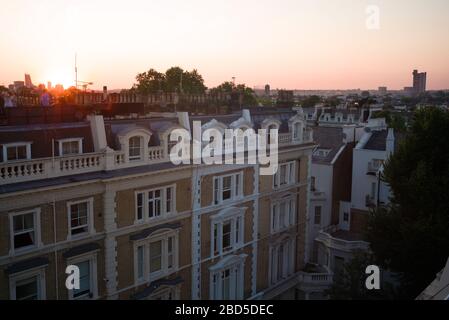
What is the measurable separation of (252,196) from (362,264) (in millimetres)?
5934

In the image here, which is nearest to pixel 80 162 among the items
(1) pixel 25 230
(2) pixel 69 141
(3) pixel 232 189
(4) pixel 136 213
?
(2) pixel 69 141

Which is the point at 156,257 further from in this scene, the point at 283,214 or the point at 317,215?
the point at 317,215

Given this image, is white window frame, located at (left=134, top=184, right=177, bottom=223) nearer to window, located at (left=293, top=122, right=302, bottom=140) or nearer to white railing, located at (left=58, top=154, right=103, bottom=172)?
white railing, located at (left=58, top=154, right=103, bottom=172)

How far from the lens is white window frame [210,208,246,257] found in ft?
70.6

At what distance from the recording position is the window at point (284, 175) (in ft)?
82.3

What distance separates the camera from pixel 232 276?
2305cm

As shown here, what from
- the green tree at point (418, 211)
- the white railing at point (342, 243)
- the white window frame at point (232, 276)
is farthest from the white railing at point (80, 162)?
the white railing at point (342, 243)

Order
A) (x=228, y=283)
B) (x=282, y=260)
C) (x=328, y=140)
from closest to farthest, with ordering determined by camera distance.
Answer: (x=228, y=283) → (x=282, y=260) → (x=328, y=140)

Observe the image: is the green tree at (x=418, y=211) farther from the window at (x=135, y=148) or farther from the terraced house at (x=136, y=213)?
the window at (x=135, y=148)

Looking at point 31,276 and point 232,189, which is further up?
point 232,189

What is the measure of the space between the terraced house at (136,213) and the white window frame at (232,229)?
5 centimetres

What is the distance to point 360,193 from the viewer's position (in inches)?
1260

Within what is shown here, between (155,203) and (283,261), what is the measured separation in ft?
34.2
